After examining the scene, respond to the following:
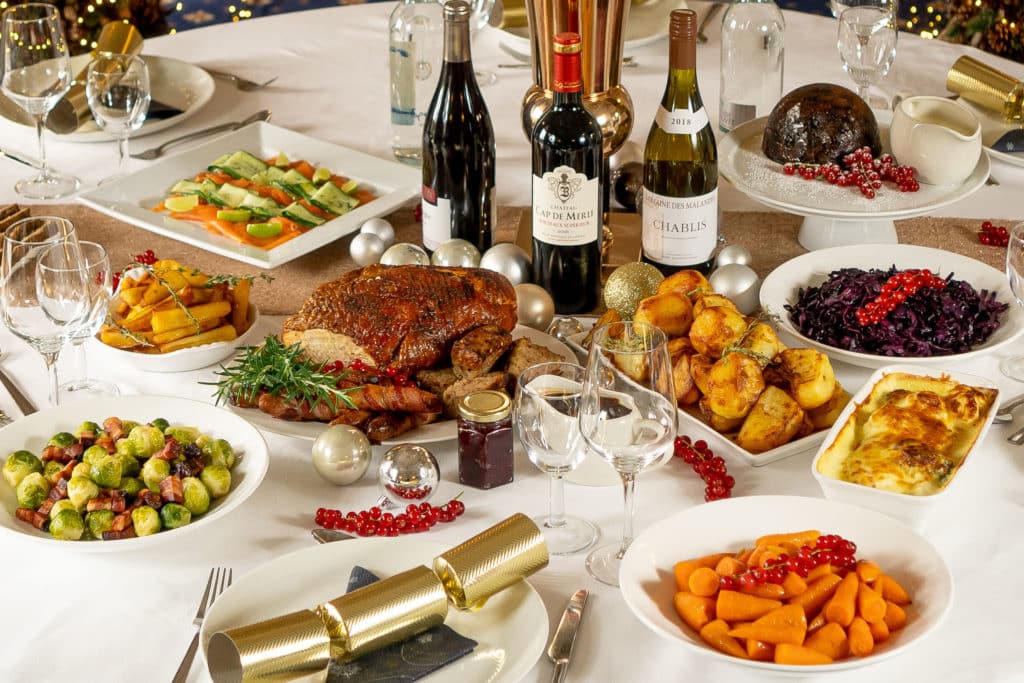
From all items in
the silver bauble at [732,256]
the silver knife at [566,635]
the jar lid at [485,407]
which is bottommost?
the silver knife at [566,635]

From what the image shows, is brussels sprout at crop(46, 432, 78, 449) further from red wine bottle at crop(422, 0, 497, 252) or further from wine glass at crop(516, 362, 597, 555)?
red wine bottle at crop(422, 0, 497, 252)

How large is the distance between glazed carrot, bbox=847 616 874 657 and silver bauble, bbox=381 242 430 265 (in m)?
1.03

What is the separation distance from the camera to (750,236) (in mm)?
2197

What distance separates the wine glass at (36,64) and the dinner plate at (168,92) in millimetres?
183

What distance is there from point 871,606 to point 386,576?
492mm

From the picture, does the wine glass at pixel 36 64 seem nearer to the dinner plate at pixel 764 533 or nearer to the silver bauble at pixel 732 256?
the silver bauble at pixel 732 256

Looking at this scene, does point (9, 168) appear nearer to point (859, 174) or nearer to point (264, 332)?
point (264, 332)

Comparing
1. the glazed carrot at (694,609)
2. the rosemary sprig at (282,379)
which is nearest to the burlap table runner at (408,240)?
the rosemary sprig at (282,379)

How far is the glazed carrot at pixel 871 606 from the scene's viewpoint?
43.2 inches

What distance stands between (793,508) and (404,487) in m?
0.45

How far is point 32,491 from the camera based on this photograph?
4.34 feet

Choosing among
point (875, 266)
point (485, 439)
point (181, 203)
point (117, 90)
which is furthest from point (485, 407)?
point (117, 90)

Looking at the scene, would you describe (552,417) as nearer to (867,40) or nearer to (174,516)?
(174,516)

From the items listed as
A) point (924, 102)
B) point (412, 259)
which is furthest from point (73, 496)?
point (924, 102)
